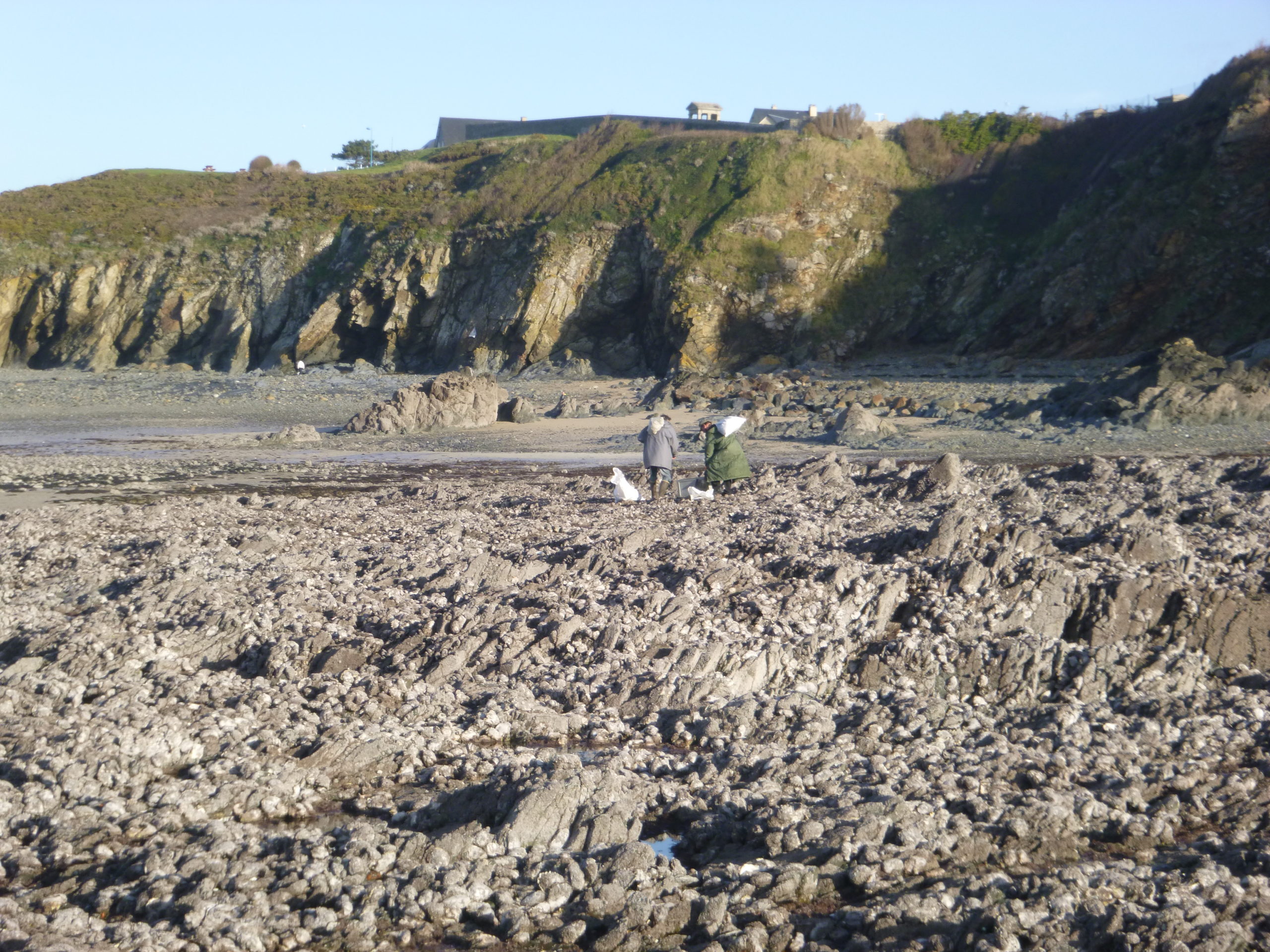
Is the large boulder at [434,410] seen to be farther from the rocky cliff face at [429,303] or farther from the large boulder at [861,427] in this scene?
the rocky cliff face at [429,303]

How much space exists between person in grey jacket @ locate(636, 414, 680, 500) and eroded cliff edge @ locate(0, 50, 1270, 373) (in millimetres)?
A: 19662

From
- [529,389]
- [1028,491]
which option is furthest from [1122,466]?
[529,389]

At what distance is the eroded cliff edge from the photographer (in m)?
32.5

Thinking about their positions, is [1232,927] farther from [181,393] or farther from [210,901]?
[181,393]

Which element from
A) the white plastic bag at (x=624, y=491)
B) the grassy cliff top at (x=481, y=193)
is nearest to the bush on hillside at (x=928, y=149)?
the grassy cliff top at (x=481, y=193)

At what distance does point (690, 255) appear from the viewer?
130 ft

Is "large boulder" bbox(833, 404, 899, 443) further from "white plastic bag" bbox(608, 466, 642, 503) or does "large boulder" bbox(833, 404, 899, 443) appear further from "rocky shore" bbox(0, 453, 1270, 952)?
"rocky shore" bbox(0, 453, 1270, 952)

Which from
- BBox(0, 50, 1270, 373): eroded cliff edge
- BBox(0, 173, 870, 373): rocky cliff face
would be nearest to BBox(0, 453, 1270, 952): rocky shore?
BBox(0, 50, 1270, 373): eroded cliff edge

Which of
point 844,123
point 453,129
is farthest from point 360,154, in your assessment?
point 844,123

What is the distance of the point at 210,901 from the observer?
4680mm

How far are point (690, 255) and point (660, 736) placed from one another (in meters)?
34.0

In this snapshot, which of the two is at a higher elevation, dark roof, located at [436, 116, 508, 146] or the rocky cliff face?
dark roof, located at [436, 116, 508, 146]

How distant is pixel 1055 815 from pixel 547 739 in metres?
2.99

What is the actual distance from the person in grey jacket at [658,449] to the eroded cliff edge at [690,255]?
19.7m
